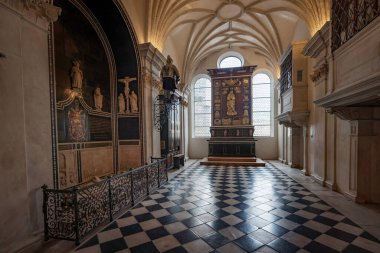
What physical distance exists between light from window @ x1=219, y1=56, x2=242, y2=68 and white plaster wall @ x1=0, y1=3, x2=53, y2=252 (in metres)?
12.5

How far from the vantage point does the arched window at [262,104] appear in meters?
13.8

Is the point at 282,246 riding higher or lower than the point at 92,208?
lower

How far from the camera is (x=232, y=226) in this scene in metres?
3.47

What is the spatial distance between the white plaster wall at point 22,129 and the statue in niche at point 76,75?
8.08 feet

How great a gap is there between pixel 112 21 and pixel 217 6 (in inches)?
213

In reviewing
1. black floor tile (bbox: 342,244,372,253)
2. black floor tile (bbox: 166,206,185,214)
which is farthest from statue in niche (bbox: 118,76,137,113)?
black floor tile (bbox: 342,244,372,253)

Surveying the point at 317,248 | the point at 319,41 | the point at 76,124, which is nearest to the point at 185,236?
the point at 317,248

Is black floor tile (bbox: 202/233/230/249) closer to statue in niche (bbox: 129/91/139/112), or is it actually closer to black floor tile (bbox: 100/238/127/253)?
black floor tile (bbox: 100/238/127/253)

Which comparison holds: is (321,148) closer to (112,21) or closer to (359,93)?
(359,93)

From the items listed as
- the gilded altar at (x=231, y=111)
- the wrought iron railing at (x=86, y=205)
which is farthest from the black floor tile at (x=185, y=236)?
the gilded altar at (x=231, y=111)

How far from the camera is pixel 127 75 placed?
7496 millimetres

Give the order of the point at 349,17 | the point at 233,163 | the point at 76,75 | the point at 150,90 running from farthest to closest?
the point at 233,163, the point at 150,90, the point at 76,75, the point at 349,17

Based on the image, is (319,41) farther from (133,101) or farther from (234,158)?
(234,158)

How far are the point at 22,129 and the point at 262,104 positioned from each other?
13661mm
